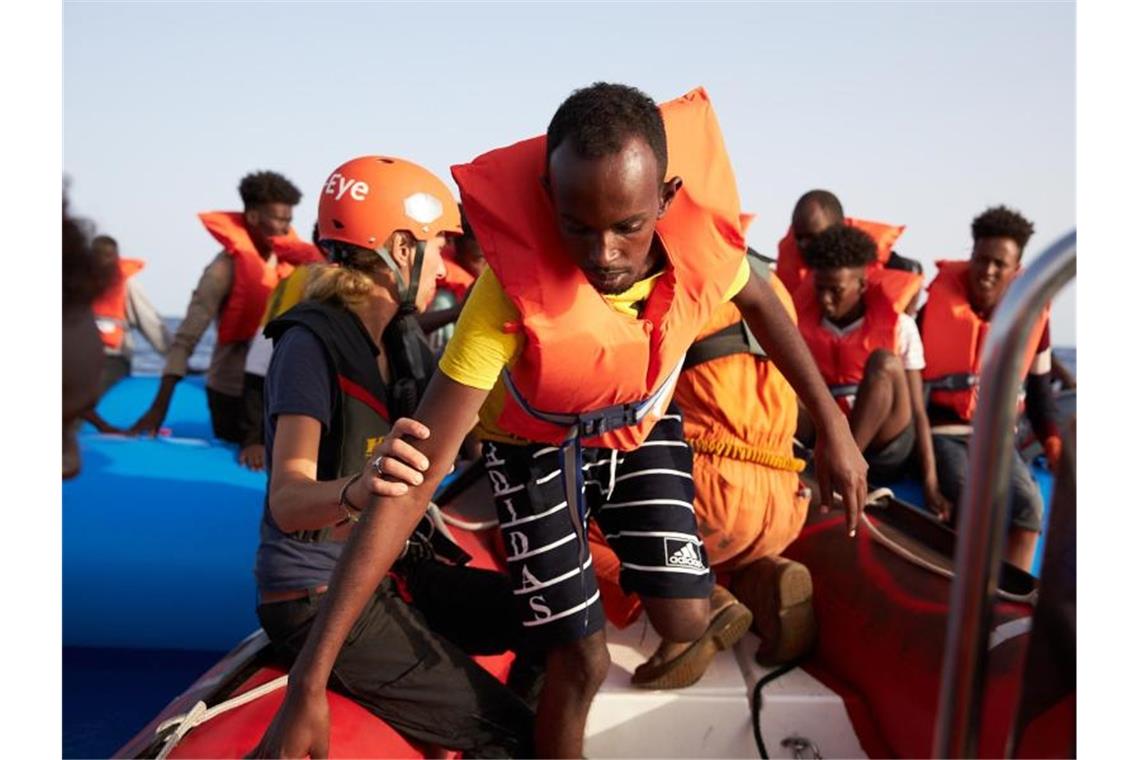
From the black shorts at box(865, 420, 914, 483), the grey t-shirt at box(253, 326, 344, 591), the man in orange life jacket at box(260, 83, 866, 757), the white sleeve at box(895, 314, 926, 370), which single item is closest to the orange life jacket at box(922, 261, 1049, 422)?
the white sleeve at box(895, 314, 926, 370)

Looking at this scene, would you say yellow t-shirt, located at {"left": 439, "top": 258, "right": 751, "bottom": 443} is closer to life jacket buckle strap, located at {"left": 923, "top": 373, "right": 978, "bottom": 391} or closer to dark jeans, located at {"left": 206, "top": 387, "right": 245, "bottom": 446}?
life jacket buckle strap, located at {"left": 923, "top": 373, "right": 978, "bottom": 391}

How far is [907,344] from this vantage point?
3.87 m

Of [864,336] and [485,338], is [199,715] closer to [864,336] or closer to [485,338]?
[485,338]

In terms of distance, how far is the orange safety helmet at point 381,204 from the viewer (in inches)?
85.8

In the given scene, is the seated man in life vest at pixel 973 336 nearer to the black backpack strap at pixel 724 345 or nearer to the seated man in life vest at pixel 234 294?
the black backpack strap at pixel 724 345

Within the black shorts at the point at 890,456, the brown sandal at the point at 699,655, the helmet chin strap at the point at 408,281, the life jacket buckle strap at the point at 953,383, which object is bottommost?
the brown sandal at the point at 699,655

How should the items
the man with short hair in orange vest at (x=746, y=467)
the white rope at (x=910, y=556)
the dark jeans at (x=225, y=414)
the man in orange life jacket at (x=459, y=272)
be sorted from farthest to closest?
the man in orange life jacket at (x=459, y=272) < the dark jeans at (x=225, y=414) < the man with short hair in orange vest at (x=746, y=467) < the white rope at (x=910, y=556)

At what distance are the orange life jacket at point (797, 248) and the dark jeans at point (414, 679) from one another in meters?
3.56

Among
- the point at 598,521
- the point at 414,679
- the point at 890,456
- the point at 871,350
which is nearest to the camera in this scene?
the point at 414,679

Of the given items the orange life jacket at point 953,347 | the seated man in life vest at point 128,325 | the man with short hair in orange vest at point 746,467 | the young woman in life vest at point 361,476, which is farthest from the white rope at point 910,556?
the seated man in life vest at point 128,325

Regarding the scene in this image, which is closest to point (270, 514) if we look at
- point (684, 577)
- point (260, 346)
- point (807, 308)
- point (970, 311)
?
point (684, 577)

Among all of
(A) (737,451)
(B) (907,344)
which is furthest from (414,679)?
(B) (907,344)

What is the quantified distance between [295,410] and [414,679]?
559 mm

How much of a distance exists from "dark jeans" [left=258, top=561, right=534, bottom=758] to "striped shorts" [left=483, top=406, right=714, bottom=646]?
0.16 m
